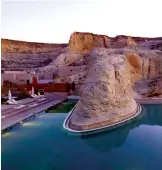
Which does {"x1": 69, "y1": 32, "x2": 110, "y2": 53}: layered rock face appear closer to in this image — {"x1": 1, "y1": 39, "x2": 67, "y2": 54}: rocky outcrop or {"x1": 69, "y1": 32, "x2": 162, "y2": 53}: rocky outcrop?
{"x1": 69, "y1": 32, "x2": 162, "y2": 53}: rocky outcrop

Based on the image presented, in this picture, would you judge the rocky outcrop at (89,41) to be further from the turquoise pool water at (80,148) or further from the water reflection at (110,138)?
the turquoise pool water at (80,148)

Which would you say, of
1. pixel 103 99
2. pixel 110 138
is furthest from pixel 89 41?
pixel 110 138

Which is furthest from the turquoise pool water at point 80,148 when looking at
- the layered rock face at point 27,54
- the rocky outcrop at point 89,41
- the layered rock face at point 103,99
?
the layered rock face at point 27,54

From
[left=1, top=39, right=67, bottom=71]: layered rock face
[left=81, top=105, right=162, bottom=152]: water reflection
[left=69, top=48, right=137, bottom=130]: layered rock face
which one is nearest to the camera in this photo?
[left=81, top=105, right=162, bottom=152]: water reflection

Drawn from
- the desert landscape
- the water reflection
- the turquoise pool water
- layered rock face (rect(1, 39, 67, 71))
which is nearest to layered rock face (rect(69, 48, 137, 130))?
the water reflection

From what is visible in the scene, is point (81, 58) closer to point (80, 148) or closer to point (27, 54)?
point (27, 54)

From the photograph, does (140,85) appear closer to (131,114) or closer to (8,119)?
(131,114)
